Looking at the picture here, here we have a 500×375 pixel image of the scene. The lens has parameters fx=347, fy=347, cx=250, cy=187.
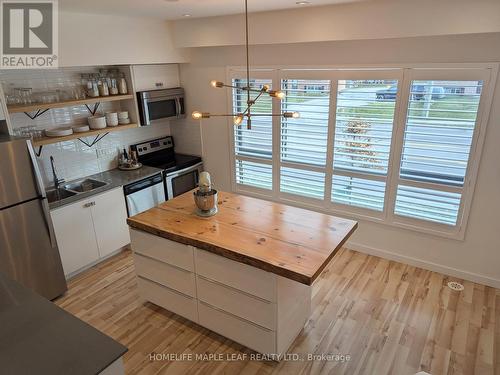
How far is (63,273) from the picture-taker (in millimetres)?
3252

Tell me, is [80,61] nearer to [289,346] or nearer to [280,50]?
[280,50]

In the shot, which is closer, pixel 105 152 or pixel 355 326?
pixel 355 326

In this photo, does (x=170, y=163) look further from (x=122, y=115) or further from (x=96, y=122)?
(x=96, y=122)

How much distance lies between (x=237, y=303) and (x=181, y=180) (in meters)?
2.40

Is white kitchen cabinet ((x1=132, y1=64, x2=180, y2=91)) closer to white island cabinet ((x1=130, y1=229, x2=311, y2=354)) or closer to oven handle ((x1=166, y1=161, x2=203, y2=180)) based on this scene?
oven handle ((x1=166, y1=161, x2=203, y2=180))

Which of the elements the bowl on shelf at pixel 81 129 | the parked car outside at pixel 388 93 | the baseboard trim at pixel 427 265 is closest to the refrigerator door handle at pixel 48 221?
the bowl on shelf at pixel 81 129

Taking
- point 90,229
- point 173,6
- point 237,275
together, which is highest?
point 173,6

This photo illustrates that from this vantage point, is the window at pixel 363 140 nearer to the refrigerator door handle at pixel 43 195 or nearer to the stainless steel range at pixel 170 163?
the stainless steel range at pixel 170 163

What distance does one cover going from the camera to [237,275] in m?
2.43

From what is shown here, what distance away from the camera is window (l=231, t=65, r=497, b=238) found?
3094mm

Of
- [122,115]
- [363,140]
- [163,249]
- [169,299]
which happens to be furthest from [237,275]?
[122,115]

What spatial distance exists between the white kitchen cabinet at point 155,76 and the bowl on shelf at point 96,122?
55 centimetres

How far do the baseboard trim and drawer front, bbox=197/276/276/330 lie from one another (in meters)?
1.99

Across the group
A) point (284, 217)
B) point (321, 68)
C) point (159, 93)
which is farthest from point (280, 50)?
point (284, 217)
